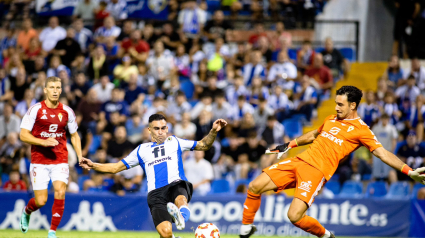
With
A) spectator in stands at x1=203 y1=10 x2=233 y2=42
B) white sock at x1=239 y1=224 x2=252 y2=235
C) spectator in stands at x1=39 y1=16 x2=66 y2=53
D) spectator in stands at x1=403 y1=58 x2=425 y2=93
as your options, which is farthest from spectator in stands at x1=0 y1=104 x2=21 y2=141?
spectator in stands at x1=403 y1=58 x2=425 y2=93

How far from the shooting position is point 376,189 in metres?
13.9

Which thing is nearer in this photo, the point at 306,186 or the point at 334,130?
the point at 306,186

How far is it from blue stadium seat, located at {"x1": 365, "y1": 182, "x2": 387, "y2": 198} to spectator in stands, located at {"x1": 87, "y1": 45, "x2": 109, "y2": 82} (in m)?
8.64

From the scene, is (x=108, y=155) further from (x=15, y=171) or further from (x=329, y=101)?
(x=329, y=101)

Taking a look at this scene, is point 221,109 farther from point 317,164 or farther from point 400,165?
point 400,165

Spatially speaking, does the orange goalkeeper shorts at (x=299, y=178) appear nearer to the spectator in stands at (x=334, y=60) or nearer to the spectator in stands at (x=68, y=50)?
the spectator in stands at (x=334, y=60)

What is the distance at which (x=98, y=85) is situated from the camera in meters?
16.7

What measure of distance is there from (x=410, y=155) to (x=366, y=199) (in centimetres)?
204

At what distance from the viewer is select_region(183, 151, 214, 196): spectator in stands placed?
538 inches

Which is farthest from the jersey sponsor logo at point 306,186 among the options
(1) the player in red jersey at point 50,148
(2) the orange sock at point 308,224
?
(1) the player in red jersey at point 50,148

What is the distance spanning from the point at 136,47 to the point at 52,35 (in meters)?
3.08

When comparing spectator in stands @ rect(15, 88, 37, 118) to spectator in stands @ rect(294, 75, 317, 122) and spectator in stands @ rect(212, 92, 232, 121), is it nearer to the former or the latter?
spectator in stands @ rect(212, 92, 232, 121)

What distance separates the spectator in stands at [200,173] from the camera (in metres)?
13.7

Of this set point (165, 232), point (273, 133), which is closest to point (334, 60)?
point (273, 133)
